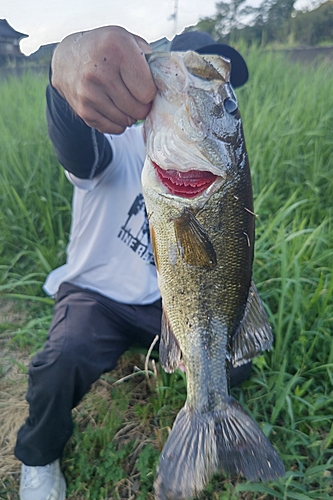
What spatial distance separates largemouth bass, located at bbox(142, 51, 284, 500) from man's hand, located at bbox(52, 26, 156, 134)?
63 millimetres

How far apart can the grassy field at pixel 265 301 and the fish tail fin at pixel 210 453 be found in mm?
416

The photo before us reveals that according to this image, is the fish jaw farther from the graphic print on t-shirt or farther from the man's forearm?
the graphic print on t-shirt

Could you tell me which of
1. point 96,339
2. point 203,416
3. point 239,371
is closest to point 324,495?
point 239,371

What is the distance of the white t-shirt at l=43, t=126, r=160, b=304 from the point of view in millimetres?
1871

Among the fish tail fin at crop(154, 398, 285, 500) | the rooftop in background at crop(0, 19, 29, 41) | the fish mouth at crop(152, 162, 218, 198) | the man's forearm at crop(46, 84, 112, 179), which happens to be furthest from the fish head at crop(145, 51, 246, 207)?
the fish tail fin at crop(154, 398, 285, 500)

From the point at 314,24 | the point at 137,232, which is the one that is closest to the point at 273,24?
the point at 314,24

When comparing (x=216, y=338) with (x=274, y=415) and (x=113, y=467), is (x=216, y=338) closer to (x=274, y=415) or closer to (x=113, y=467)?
(x=274, y=415)

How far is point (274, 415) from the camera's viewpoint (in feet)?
5.39

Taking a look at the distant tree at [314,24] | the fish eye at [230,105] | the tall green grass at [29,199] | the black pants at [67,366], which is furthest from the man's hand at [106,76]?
the distant tree at [314,24]

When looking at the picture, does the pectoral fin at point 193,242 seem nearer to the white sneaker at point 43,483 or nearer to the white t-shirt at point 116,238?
the white t-shirt at point 116,238

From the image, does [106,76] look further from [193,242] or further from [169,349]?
[169,349]

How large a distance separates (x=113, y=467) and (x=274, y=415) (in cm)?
78

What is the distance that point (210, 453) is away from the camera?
1167 millimetres

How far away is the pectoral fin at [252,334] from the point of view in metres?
1.27
